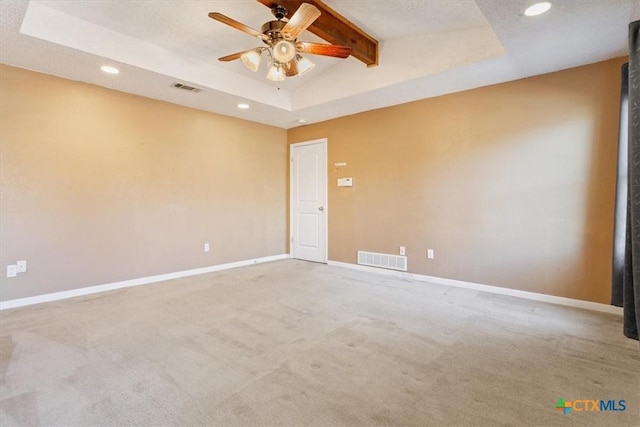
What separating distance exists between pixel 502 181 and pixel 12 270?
18.0 ft

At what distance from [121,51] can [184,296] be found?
2690 mm

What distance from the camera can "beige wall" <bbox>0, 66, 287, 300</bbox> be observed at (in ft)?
10.9

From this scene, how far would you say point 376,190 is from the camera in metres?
4.82

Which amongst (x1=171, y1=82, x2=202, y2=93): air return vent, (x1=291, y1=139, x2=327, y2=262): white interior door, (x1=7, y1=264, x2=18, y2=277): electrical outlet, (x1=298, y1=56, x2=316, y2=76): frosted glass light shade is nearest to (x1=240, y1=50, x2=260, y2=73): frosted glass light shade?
(x1=298, y1=56, x2=316, y2=76): frosted glass light shade

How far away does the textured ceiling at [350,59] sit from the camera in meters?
2.50

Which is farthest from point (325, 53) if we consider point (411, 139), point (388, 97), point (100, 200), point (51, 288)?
point (51, 288)

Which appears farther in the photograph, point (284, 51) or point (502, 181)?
point (502, 181)

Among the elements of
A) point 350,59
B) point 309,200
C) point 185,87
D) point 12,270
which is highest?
point 350,59

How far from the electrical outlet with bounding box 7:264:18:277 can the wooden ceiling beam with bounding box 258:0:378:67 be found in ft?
12.0

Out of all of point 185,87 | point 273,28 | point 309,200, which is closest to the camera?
point 273,28

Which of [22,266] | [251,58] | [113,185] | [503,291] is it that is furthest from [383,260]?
[22,266]

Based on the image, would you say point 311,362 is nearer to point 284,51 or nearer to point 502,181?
point 284,51

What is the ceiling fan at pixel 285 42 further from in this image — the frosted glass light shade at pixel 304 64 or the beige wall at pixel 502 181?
the beige wall at pixel 502 181

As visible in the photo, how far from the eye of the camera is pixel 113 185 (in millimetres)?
3939
